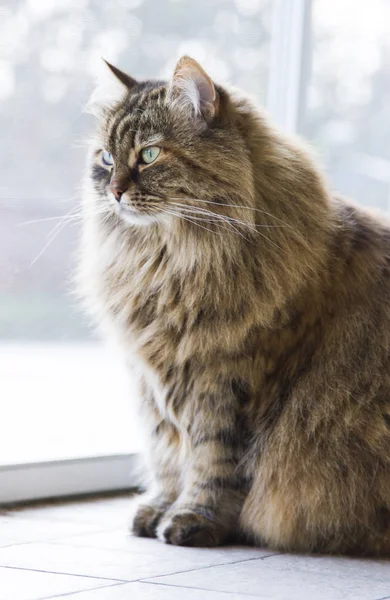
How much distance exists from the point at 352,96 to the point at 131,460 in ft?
4.72

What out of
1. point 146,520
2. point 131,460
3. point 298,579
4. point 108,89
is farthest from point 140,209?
point 131,460

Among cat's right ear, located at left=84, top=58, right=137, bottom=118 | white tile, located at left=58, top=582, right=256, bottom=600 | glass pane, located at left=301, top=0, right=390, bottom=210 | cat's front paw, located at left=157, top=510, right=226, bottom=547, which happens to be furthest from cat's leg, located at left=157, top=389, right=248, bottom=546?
glass pane, located at left=301, top=0, right=390, bottom=210

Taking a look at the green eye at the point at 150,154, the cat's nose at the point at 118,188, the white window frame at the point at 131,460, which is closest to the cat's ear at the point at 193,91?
the green eye at the point at 150,154

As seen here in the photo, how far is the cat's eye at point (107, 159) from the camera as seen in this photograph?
1.96 metres

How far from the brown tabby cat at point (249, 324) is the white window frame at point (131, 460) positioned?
49 centimetres

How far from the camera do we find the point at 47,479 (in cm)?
232

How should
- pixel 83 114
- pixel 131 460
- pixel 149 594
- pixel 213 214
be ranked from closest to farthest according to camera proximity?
pixel 149 594, pixel 213 214, pixel 83 114, pixel 131 460

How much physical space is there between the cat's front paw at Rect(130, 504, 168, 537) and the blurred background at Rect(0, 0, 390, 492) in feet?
1.52

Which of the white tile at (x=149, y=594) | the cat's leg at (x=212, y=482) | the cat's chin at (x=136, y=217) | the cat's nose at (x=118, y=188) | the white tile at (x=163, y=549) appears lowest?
the white tile at (x=163, y=549)

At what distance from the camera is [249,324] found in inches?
73.2

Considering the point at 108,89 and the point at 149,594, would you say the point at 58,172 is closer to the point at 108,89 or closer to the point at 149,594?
the point at 108,89

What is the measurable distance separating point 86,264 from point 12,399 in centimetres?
58

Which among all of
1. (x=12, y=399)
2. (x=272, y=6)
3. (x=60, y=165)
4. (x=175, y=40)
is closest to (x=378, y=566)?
(x=12, y=399)

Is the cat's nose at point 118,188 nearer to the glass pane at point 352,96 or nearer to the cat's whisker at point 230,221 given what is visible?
the cat's whisker at point 230,221
